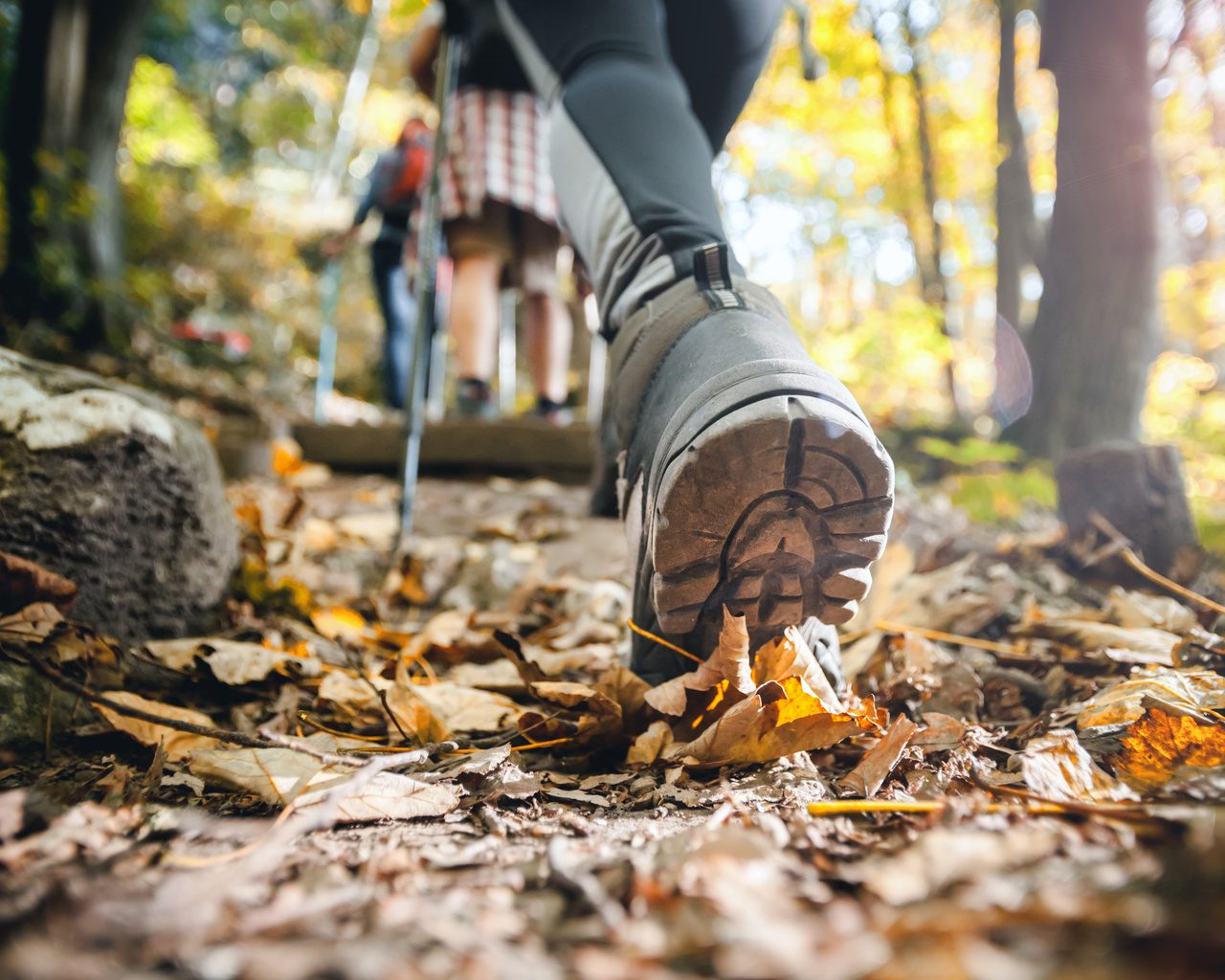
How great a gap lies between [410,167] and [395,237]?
1.38 ft

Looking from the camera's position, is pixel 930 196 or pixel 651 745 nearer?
pixel 651 745

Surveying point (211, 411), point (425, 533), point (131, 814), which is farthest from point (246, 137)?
point (131, 814)

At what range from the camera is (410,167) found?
4152mm

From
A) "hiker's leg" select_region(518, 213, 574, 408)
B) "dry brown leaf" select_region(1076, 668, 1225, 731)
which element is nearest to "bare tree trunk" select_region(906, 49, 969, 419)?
"hiker's leg" select_region(518, 213, 574, 408)

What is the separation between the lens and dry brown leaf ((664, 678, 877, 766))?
2.38ft

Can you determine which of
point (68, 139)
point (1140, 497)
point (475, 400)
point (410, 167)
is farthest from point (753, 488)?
point (68, 139)

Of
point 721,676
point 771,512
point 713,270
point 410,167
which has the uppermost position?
point 410,167

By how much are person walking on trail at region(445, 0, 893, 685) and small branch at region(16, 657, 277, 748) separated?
1.39ft

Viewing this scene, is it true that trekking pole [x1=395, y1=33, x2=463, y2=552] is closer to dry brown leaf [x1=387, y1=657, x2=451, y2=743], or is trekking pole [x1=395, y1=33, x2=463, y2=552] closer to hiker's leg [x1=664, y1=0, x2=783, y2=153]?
hiker's leg [x1=664, y1=0, x2=783, y2=153]

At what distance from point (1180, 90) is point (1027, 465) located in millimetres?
9792

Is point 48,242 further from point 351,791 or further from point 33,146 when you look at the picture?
point 351,791

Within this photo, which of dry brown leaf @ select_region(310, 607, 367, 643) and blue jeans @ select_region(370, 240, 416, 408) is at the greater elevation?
blue jeans @ select_region(370, 240, 416, 408)

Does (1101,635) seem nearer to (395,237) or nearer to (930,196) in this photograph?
(395,237)

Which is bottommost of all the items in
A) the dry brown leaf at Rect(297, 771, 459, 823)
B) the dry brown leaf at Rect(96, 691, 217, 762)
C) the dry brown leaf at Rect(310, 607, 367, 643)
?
the dry brown leaf at Rect(297, 771, 459, 823)
